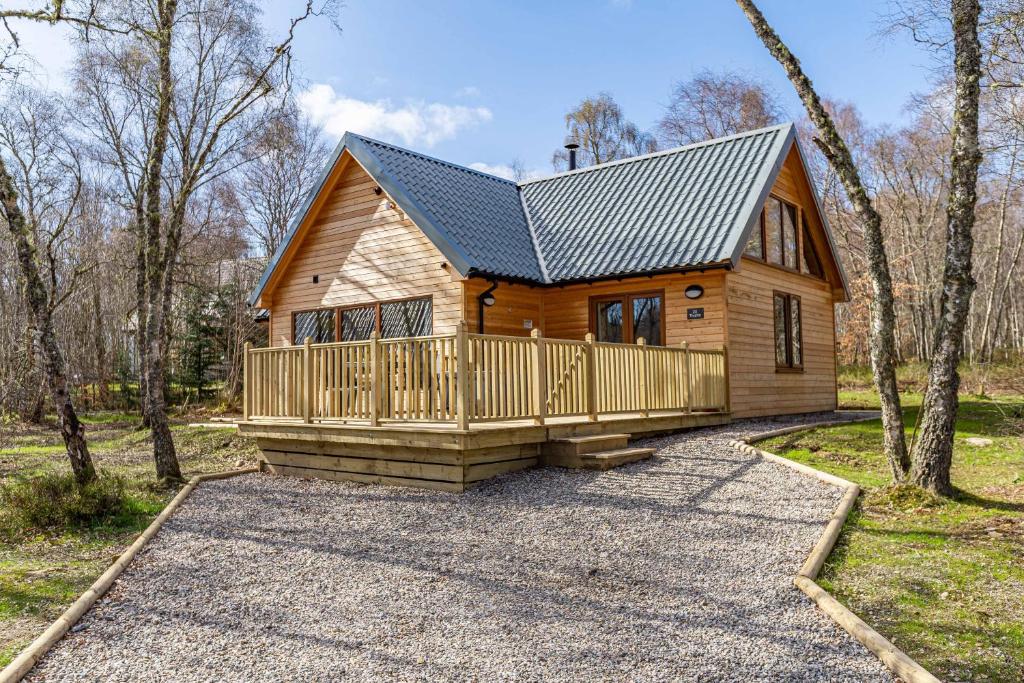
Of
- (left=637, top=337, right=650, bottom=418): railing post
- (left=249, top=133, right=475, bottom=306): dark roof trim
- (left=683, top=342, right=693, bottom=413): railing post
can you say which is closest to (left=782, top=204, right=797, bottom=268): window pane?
(left=683, top=342, right=693, bottom=413): railing post

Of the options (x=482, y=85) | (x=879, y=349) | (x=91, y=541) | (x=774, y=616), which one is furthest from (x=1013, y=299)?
(x=91, y=541)

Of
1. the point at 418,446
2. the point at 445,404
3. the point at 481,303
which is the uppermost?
the point at 481,303

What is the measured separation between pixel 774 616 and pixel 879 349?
14.0 feet

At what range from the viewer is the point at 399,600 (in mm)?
5652

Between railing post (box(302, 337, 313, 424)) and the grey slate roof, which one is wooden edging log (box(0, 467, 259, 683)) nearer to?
railing post (box(302, 337, 313, 424))

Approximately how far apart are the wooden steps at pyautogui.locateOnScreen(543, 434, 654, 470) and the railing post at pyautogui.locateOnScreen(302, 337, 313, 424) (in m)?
3.34

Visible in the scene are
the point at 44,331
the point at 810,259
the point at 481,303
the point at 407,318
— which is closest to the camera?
the point at 44,331

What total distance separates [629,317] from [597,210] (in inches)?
123

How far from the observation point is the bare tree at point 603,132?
33500mm

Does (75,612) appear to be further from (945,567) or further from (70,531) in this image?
(945,567)

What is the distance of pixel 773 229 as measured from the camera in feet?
50.4

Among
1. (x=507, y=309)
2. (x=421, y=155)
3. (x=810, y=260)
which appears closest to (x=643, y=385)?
Result: (x=507, y=309)

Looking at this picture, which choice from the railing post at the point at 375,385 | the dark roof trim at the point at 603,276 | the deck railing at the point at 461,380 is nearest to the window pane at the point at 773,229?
the dark roof trim at the point at 603,276

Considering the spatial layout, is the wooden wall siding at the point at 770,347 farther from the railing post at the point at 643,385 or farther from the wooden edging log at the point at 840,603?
the wooden edging log at the point at 840,603
